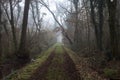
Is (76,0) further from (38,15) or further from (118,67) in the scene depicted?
(118,67)

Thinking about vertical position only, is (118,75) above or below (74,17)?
below

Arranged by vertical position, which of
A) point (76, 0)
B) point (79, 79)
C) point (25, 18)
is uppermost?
point (76, 0)

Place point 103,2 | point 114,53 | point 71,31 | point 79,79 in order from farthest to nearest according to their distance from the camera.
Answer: point 71,31, point 103,2, point 114,53, point 79,79

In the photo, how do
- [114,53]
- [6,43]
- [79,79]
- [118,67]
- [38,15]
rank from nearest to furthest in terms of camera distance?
[79,79] → [118,67] → [114,53] → [6,43] → [38,15]

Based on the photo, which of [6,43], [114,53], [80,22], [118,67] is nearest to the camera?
[118,67]

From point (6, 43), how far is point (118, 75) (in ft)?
69.1

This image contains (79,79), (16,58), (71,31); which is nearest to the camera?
(79,79)

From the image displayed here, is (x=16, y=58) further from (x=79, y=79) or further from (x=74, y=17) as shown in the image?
(x=74, y=17)

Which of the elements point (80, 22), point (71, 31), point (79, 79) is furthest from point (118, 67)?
point (71, 31)

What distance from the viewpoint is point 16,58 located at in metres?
25.3

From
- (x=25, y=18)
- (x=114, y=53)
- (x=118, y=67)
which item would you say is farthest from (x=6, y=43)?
(x=118, y=67)

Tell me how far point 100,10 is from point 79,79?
18.8 metres

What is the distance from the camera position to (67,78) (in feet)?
47.2

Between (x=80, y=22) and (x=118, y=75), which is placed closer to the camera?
(x=118, y=75)
